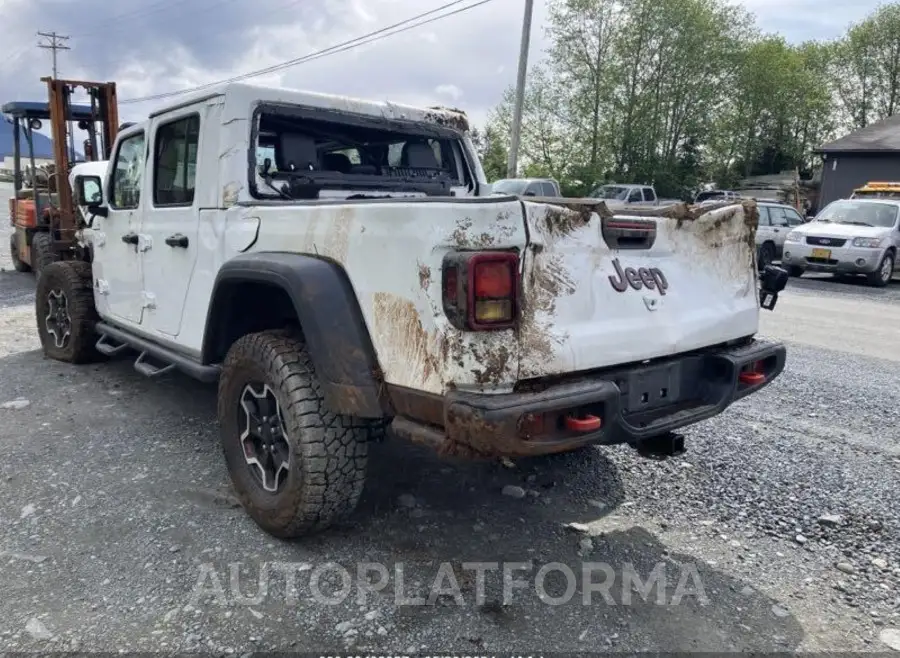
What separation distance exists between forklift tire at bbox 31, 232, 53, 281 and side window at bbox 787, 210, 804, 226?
15821 mm

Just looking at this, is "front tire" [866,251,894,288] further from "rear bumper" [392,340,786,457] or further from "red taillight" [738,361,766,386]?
"rear bumper" [392,340,786,457]

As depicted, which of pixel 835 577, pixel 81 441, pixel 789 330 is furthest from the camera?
pixel 789 330

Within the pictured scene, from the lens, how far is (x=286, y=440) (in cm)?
304

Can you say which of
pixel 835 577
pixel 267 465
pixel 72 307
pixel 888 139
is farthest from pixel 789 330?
pixel 888 139

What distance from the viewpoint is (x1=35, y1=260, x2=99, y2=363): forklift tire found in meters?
5.54

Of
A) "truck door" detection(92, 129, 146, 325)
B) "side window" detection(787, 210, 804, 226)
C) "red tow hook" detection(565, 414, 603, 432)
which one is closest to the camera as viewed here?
"red tow hook" detection(565, 414, 603, 432)

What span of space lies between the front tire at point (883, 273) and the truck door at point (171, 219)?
45.1 ft

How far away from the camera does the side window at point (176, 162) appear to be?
3852 millimetres

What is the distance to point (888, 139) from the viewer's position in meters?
27.6

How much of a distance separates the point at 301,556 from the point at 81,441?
6.61ft

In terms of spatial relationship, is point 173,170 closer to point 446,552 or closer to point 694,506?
point 446,552

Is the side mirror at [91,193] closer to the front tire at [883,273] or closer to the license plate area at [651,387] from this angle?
the license plate area at [651,387]

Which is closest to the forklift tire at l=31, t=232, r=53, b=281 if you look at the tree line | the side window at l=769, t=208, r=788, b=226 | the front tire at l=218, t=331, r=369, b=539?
the front tire at l=218, t=331, r=369, b=539

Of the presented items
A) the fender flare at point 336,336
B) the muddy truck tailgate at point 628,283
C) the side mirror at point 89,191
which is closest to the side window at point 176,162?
the side mirror at point 89,191
